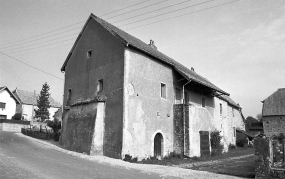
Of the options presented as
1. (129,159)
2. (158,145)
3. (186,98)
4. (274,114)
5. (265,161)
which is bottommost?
(129,159)

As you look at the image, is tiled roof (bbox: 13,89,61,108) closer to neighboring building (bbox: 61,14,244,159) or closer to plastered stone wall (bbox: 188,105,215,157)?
neighboring building (bbox: 61,14,244,159)

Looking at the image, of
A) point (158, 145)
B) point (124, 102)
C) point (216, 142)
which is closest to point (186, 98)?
point (216, 142)

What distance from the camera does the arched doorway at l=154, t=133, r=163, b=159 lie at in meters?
17.2

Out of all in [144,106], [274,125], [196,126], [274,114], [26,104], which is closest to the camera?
[144,106]

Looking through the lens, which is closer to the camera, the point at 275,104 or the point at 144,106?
the point at 144,106

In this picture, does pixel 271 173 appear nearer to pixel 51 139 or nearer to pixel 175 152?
pixel 175 152

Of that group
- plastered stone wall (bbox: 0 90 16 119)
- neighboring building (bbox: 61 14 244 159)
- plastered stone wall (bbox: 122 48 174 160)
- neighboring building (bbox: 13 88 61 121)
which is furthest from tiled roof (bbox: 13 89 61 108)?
plastered stone wall (bbox: 122 48 174 160)

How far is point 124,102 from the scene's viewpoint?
15133mm

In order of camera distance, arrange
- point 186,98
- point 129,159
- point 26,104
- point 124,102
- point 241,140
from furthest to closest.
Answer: point 26,104 < point 241,140 < point 186,98 < point 124,102 < point 129,159

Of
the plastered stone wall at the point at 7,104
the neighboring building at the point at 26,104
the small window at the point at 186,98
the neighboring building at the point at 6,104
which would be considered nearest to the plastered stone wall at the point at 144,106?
the small window at the point at 186,98

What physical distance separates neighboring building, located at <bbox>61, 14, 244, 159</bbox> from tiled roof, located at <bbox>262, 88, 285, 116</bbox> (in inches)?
988

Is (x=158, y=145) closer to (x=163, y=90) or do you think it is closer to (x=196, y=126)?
(x=196, y=126)

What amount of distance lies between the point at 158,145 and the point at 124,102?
4734 mm

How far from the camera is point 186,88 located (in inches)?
843
